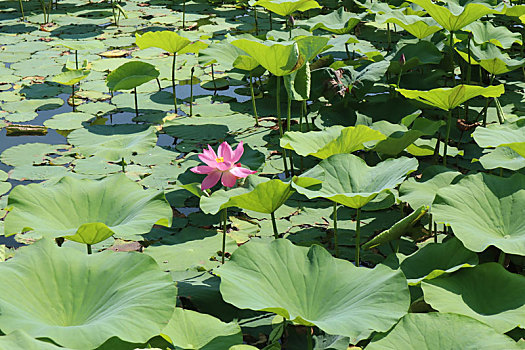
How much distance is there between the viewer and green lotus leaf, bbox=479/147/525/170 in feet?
7.58

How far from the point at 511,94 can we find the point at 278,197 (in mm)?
2728

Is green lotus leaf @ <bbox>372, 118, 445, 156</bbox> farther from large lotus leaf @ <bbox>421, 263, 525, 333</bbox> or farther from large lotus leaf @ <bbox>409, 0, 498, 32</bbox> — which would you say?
large lotus leaf @ <bbox>421, 263, 525, 333</bbox>

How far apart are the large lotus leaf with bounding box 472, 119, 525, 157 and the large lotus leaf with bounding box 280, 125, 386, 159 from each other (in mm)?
404

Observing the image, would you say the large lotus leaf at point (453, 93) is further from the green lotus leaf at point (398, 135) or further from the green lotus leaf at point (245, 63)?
the green lotus leaf at point (245, 63)

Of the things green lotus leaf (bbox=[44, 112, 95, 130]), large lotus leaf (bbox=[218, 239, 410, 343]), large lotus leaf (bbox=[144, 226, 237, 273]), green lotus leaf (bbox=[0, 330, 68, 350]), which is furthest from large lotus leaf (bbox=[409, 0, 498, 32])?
green lotus leaf (bbox=[0, 330, 68, 350])

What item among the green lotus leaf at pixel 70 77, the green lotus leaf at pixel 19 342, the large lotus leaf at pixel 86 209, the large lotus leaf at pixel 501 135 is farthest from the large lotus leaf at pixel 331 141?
the green lotus leaf at pixel 70 77

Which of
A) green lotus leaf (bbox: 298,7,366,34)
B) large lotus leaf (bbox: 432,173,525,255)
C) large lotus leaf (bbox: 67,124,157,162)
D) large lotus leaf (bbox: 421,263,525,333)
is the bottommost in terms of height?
large lotus leaf (bbox: 67,124,157,162)

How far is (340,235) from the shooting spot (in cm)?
258

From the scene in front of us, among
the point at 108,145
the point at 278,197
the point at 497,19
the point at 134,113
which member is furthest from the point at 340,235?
the point at 497,19

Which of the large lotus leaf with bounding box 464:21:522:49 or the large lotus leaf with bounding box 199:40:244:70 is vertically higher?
the large lotus leaf with bounding box 464:21:522:49

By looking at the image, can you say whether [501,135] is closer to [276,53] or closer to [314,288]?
[276,53]

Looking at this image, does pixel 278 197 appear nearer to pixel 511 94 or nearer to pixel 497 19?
pixel 511 94

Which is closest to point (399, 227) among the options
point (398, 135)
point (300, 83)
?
point (398, 135)

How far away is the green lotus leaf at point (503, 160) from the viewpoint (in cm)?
231
